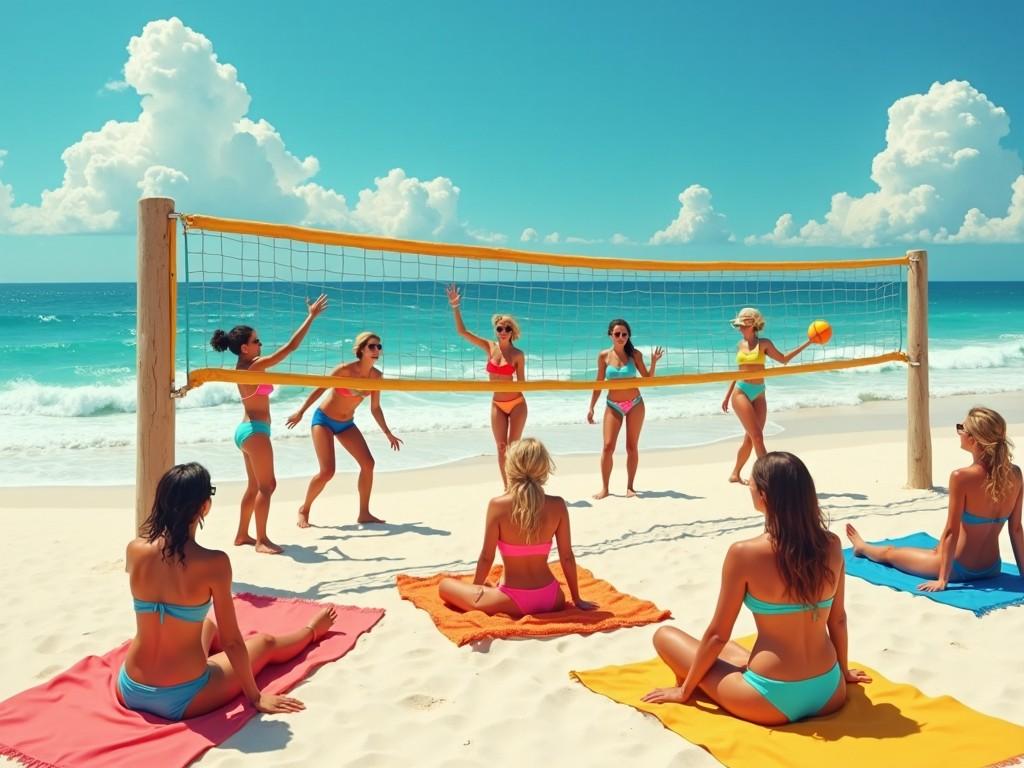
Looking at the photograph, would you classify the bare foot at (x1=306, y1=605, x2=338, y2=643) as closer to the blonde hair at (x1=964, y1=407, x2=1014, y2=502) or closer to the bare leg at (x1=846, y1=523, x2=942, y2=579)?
the bare leg at (x1=846, y1=523, x2=942, y2=579)

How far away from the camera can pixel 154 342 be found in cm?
479

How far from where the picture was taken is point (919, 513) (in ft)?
21.9

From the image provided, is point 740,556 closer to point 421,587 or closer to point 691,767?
point 691,767

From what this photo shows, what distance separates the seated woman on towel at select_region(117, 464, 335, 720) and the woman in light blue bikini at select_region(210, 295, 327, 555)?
97.9 inches

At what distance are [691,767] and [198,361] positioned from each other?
20.5m

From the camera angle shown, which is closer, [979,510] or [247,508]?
[979,510]

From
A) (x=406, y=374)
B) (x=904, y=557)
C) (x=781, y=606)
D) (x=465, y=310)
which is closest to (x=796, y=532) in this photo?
(x=781, y=606)

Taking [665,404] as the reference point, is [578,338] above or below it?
above

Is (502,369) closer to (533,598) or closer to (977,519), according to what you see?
(533,598)

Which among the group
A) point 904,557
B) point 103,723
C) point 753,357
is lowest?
point 103,723

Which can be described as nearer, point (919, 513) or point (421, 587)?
point (421, 587)

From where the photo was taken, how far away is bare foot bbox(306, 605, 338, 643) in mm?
4027

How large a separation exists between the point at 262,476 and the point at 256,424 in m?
0.35

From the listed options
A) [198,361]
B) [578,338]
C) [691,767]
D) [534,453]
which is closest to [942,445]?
[534,453]
